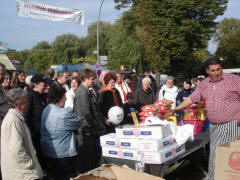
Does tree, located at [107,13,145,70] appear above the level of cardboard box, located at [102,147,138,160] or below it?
above

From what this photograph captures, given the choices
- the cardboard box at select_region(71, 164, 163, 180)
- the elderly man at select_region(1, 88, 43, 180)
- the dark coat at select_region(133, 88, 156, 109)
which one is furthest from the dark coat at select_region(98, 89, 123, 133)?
the cardboard box at select_region(71, 164, 163, 180)

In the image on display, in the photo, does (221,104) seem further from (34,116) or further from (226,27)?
(226,27)

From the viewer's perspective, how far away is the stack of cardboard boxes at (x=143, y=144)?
274cm

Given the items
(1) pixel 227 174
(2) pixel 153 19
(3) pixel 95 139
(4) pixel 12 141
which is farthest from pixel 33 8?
(1) pixel 227 174

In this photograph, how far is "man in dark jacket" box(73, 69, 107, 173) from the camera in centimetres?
365

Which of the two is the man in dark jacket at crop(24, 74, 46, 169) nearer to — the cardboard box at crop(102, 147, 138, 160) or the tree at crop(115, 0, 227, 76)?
the cardboard box at crop(102, 147, 138, 160)

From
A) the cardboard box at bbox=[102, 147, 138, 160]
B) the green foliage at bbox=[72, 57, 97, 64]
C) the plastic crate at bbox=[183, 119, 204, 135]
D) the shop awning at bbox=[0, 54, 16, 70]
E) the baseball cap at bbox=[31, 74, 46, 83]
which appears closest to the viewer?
the cardboard box at bbox=[102, 147, 138, 160]

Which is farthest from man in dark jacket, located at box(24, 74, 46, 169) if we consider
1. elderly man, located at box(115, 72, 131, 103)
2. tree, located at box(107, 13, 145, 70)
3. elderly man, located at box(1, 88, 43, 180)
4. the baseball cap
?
tree, located at box(107, 13, 145, 70)

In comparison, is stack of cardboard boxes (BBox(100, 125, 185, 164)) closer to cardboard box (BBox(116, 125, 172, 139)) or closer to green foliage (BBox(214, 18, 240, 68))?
cardboard box (BBox(116, 125, 172, 139))

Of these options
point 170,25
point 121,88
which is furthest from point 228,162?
point 170,25

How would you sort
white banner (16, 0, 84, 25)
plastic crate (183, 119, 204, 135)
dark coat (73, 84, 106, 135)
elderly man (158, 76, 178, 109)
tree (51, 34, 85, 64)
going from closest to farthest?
1. dark coat (73, 84, 106, 135)
2. plastic crate (183, 119, 204, 135)
3. elderly man (158, 76, 178, 109)
4. white banner (16, 0, 84, 25)
5. tree (51, 34, 85, 64)

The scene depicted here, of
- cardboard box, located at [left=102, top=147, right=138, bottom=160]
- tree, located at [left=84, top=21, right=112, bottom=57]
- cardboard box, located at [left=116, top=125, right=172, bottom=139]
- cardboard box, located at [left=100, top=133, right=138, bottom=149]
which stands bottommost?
cardboard box, located at [left=102, top=147, right=138, bottom=160]

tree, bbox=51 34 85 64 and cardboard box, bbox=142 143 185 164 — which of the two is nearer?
cardboard box, bbox=142 143 185 164

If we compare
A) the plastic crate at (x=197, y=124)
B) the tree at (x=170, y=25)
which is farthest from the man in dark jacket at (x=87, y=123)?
the tree at (x=170, y=25)
